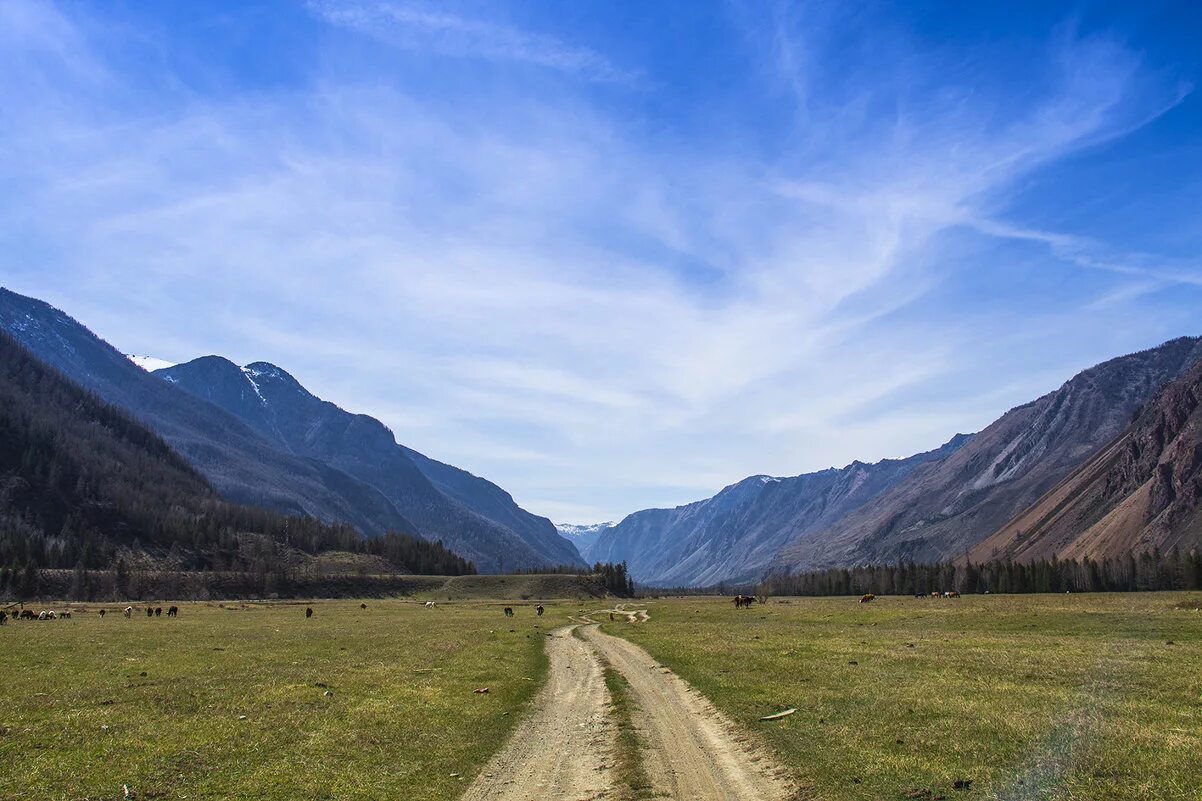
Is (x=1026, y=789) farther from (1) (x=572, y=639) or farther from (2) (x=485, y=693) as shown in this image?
(1) (x=572, y=639)

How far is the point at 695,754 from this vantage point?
2125 cm

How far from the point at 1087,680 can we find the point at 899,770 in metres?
17.0

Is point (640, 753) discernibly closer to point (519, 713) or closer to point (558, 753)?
point (558, 753)

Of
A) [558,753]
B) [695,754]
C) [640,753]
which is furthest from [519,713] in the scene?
[695,754]

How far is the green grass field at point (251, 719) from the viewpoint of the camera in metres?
18.5

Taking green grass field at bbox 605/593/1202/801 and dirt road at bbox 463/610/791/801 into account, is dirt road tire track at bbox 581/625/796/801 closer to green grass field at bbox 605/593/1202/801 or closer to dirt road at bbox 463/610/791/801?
dirt road at bbox 463/610/791/801

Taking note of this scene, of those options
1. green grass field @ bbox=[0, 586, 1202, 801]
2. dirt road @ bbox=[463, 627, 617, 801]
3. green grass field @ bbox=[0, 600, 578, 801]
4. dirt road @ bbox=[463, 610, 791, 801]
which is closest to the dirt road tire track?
dirt road @ bbox=[463, 610, 791, 801]

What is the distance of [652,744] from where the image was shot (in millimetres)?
22562

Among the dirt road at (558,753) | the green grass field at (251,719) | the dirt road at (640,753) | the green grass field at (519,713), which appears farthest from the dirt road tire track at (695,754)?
the green grass field at (251,719)

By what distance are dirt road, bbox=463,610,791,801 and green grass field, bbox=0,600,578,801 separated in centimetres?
122

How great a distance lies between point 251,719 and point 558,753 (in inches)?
453

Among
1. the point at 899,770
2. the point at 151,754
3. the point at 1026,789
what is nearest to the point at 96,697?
the point at 151,754

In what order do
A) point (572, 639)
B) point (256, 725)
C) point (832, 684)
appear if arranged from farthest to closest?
1. point (572, 639)
2. point (832, 684)
3. point (256, 725)

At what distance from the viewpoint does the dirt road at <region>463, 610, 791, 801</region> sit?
18.0 meters
